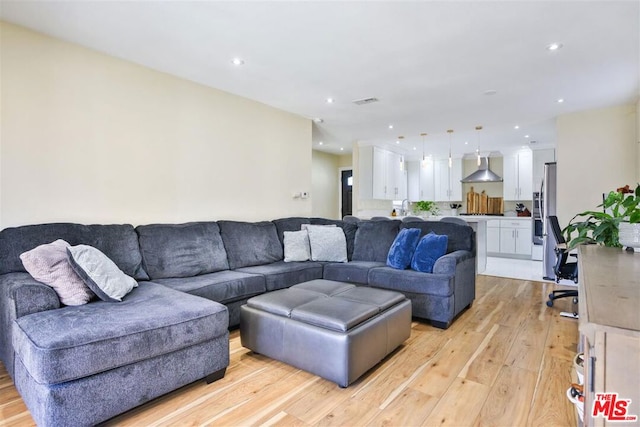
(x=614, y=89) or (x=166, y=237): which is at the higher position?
(x=614, y=89)

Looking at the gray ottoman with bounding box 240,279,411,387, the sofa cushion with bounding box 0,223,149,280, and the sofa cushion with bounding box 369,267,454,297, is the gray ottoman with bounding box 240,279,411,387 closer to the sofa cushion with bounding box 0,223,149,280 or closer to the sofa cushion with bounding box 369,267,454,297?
the sofa cushion with bounding box 369,267,454,297

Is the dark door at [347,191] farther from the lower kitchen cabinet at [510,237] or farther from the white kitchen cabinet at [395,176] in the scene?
the lower kitchen cabinet at [510,237]

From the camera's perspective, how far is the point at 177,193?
360 cm

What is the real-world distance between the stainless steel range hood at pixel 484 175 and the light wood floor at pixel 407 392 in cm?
536

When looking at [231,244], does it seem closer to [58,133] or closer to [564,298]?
[58,133]

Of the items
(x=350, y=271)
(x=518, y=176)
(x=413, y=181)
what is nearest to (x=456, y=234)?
(x=350, y=271)

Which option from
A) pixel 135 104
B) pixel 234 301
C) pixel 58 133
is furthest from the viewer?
pixel 135 104

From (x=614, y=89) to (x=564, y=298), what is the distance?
2484mm

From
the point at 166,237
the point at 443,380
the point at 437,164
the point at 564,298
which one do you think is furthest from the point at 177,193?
the point at 437,164

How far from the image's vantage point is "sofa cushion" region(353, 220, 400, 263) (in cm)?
403

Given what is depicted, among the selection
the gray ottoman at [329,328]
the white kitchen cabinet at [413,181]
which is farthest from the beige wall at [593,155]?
the white kitchen cabinet at [413,181]

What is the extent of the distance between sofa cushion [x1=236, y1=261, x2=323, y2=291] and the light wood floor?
0.64 m

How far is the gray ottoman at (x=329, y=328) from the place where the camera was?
206 cm

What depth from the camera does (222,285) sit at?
2.87m
